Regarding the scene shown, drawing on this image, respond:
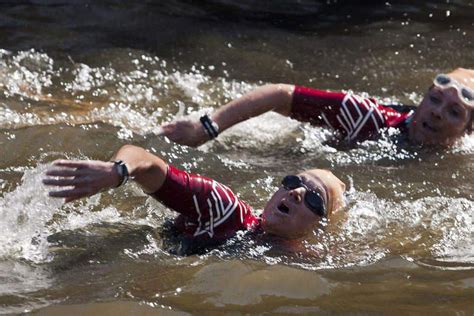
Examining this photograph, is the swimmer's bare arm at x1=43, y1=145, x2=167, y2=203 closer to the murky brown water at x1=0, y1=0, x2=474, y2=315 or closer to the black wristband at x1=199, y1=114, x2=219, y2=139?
the murky brown water at x1=0, y1=0, x2=474, y2=315

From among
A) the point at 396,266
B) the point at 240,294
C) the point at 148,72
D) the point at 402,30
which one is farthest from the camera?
the point at 402,30

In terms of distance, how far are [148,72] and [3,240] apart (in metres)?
3.26

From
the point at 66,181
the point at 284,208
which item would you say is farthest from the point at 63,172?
the point at 284,208

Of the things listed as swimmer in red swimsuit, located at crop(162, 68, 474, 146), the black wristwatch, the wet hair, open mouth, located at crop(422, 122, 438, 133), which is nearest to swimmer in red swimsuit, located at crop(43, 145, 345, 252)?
the black wristwatch

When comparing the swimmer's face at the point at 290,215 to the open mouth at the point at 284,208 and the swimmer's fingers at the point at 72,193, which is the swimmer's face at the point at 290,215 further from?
the swimmer's fingers at the point at 72,193

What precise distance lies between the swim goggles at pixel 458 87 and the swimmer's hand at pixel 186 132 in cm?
162

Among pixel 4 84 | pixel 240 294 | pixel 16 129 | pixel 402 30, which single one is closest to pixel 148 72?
pixel 4 84

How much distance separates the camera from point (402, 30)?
348 inches

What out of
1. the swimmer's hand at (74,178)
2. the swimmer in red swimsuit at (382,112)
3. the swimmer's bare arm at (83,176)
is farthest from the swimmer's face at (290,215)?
the swimmer in red swimsuit at (382,112)

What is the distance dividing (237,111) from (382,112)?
1049 millimetres

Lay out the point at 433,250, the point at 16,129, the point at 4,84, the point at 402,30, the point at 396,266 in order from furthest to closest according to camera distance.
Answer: the point at 402,30 < the point at 4,84 < the point at 16,129 < the point at 433,250 < the point at 396,266

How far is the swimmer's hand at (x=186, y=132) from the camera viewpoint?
5273mm

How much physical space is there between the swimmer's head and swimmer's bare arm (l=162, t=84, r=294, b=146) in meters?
0.87

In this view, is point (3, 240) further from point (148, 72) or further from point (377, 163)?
point (148, 72)
